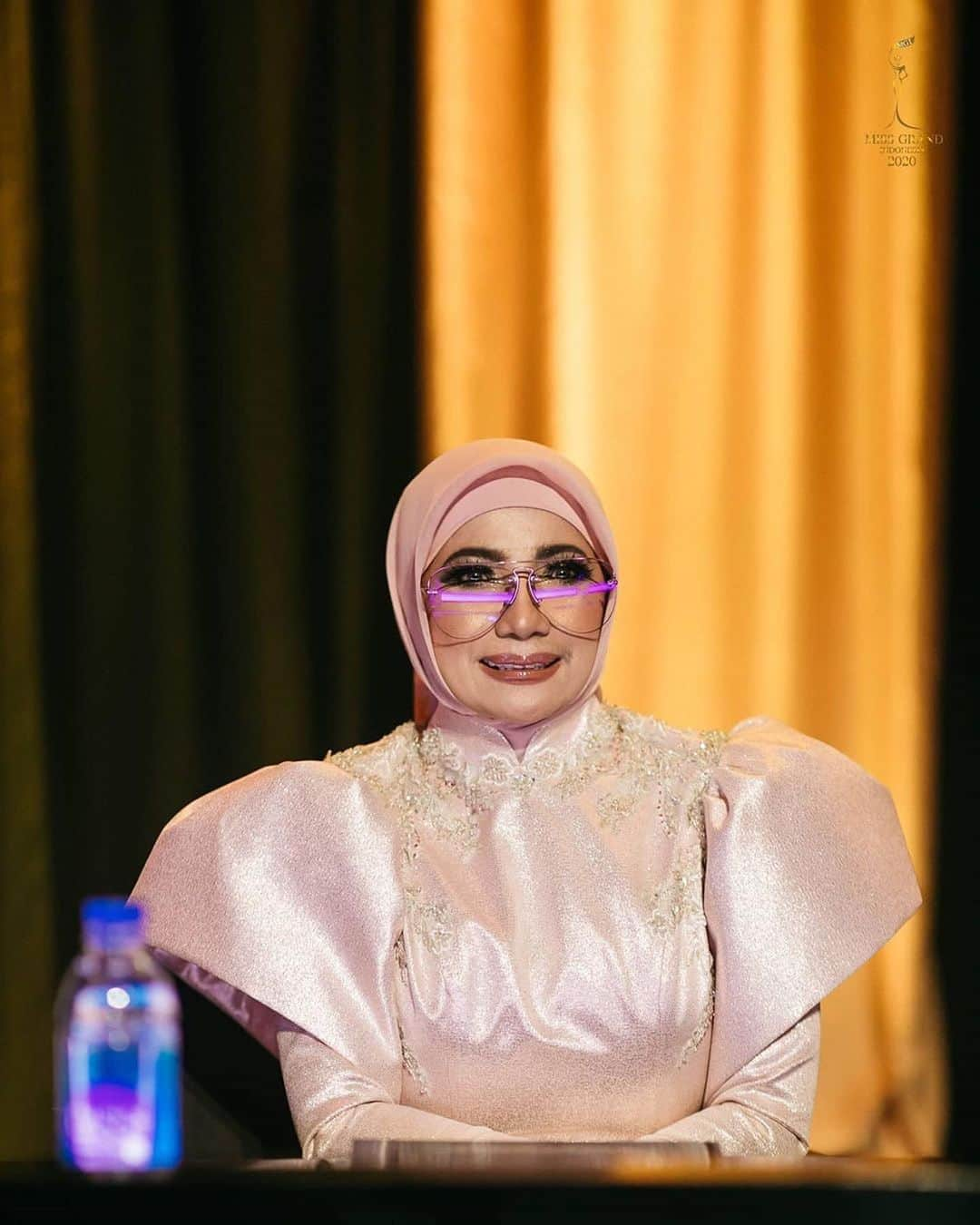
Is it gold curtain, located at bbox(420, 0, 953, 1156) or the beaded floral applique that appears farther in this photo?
Answer: gold curtain, located at bbox(420, 0, 953, 1156)

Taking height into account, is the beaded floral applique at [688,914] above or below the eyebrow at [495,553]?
below

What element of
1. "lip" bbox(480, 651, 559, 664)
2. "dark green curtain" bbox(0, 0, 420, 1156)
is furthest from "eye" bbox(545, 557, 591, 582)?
"dark green curtain" bbox(0, 0, 420, 1156)

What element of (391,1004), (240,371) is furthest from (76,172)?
(391,1004)

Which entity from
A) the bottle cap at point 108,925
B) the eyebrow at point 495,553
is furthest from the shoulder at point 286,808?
the bottle cap at point 108,925

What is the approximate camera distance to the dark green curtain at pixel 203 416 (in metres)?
3.26

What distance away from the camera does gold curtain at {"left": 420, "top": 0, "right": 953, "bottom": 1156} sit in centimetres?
347

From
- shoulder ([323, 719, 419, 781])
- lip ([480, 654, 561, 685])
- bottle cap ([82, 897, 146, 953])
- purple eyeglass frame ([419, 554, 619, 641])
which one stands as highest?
purple eyeglass frame ([419, 554, 619, 641])

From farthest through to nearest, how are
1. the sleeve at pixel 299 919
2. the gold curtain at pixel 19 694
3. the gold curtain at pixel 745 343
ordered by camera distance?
the gold curtain at pixel 745 343
the gold curtain at pixel 19 694
the sleeve at pixel 299 919

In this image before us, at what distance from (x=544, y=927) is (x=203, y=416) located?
153 cm

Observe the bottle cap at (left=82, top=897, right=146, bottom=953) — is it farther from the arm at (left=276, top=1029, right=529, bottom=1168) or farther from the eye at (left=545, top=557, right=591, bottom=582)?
the eye at (left=545, top=557, right=591, bottom=582)

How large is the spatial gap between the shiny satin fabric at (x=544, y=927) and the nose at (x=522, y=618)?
17 centimetres

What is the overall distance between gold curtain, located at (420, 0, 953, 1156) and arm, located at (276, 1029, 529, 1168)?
4.87 feet

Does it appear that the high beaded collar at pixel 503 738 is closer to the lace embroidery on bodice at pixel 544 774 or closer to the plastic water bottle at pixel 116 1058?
the lace embroidery on bodice at pixel 544 774

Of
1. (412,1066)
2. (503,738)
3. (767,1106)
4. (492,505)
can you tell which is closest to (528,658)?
(503,738)
